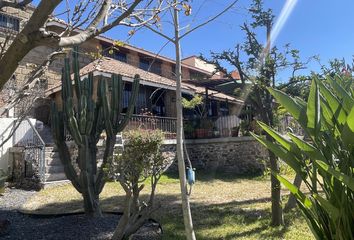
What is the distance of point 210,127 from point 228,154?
1.92 m

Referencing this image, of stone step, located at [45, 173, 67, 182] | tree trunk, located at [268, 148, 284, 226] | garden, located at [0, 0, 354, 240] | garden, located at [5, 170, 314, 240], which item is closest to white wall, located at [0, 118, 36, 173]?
garden, located at [0, 0, 354, 240]

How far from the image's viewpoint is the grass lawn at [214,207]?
6302 mm

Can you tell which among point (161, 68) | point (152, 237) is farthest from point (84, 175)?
point (161, 68)

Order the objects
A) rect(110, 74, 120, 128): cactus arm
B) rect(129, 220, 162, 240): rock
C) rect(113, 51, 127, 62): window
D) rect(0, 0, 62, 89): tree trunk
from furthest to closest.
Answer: rect(113, 51, 127, 62): window, rect(110, 74, 120, 128): cactus arm, rect(129, 220, 162, 240): rock, rect(0, 0, 62, 89): tree trunk

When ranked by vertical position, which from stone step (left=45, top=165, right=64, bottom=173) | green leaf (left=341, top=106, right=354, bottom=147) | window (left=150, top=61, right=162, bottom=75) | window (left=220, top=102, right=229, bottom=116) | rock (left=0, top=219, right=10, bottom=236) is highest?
window (left=150, top=61, right=162, bottom=75)

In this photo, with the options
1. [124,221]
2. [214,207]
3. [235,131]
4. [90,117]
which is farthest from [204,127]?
[124,221]

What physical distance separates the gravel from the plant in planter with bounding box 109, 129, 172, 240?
0.66m

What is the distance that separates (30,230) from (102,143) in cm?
692

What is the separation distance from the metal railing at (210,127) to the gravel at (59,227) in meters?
10.4

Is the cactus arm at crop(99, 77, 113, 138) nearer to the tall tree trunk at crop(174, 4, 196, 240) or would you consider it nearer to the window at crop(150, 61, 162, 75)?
the tall tree trunk at crop(174, 4, 196, 240)

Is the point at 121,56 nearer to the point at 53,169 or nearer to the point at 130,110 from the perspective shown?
the point at 53,169

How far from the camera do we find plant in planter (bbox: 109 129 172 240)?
5.49m

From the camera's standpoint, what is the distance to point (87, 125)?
7520 mm

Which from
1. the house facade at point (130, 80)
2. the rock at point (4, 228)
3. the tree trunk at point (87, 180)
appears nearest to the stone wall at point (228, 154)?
the house facade at point (130, 80)
